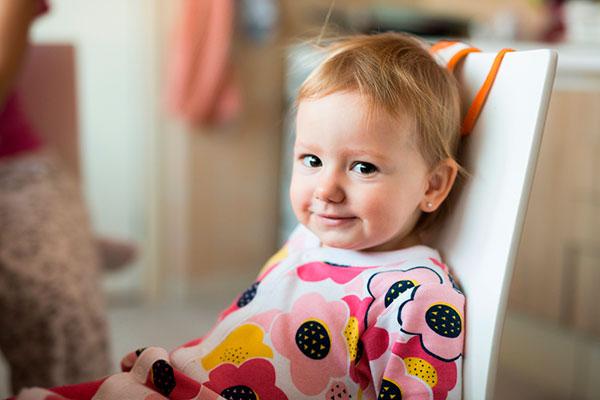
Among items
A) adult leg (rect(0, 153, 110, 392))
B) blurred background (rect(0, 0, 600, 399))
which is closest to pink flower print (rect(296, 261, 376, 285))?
adult leg (rect(0, 153, 110, 392))

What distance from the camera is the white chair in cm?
80

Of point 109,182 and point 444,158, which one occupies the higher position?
point 444,158

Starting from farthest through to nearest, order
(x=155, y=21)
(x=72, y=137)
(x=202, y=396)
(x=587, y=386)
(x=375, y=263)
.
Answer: (x=155, y=21), (x=587, y=386), (x=72, y=137), (x=375, y=263), (x=202, y=396)

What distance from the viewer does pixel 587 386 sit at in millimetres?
2051

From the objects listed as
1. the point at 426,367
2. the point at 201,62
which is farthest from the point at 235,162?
the point at 426,367

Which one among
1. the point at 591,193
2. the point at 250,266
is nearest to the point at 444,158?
the point at 591,193

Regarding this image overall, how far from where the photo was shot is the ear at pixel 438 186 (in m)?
0.90

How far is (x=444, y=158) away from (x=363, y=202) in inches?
5.0

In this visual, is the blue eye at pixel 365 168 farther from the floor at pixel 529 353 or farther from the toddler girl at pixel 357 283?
the floor at pixel 529 353

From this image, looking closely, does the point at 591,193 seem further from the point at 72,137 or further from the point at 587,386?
the point at 72,137

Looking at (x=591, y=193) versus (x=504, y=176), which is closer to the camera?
(x=504, y=176)

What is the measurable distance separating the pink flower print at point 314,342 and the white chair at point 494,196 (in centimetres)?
15

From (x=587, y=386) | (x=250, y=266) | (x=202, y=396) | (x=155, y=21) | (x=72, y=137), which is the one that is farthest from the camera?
(x=250, y=266)

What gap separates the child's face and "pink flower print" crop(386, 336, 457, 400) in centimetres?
14
